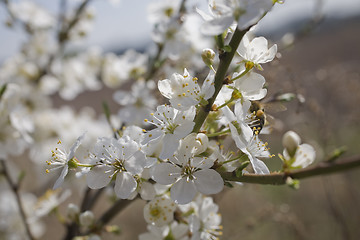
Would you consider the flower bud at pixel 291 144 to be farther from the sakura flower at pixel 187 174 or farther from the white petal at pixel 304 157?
the sakura flower at pixel 187 174

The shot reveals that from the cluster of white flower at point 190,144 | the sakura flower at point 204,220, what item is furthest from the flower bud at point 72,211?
the sakura flower at point 204,220

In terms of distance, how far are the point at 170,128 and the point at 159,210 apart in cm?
23

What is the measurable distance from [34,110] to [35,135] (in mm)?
183

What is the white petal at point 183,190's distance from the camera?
28.3 inches

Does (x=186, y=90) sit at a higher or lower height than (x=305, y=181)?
higher

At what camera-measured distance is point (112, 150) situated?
77 cm

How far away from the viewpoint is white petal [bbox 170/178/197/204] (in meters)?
0.72

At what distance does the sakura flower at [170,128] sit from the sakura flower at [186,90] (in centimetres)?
3

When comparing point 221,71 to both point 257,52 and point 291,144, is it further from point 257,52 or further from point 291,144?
point 291,144

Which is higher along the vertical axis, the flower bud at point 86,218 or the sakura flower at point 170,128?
the sakura flower at point 170,128

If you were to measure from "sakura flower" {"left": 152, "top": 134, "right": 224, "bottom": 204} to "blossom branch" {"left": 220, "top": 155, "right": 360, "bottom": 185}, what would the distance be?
0.04m

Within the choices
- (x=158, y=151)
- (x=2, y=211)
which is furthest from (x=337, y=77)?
(x=2, y=211)

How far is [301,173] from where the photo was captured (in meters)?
0.63

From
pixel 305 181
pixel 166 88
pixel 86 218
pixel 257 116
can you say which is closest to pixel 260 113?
pixel 257 116
